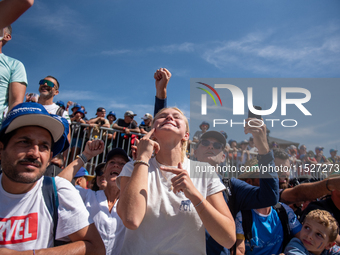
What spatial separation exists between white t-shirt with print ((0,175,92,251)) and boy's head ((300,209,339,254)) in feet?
8.52

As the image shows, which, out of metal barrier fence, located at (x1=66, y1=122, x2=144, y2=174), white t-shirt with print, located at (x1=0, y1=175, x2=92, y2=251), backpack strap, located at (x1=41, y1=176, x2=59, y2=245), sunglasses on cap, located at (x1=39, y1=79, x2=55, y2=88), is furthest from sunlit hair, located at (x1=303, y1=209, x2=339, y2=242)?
metal barrier fence, located at (x1=66, y1=122, x2=144, y2=174)

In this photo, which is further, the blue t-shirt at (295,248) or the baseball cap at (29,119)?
the blue t-shirt at (295,248)

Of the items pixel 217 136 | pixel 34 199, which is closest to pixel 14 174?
pixel 34 199

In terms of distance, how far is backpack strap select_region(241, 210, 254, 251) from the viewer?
2.81 meters

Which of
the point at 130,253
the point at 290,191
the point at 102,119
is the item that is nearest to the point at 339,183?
the point at 290,191

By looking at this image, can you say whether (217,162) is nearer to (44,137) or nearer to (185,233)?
(185,233)

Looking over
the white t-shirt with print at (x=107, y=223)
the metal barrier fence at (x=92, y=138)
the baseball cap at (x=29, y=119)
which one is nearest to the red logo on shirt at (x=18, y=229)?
the baseball cap at (x=29, y=119)

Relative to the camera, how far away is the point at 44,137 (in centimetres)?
197

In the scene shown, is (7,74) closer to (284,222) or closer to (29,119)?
(29,119)

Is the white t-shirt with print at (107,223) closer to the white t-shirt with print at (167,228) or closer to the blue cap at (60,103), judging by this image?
the white t-shirt with print at (167,228)

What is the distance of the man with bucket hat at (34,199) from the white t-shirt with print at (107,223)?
24.4 inches

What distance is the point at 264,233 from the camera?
2.87 meters

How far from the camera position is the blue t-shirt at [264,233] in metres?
2.80

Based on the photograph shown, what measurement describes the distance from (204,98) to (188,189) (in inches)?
99.6
